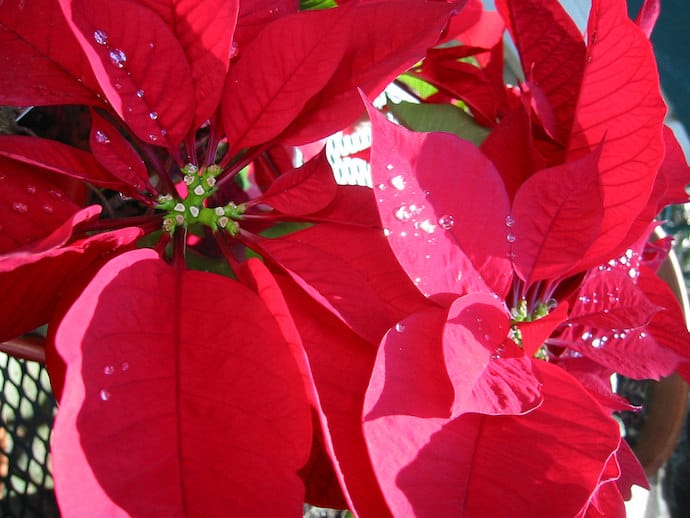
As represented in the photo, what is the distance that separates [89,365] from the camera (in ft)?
0.68

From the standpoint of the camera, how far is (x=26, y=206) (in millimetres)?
250

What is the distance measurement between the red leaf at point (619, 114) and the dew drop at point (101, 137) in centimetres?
24

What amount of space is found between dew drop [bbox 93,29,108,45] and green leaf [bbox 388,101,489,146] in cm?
25

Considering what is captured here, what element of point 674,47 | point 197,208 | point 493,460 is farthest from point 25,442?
point 674,47

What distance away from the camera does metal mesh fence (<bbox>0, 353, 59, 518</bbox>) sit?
1.47ft

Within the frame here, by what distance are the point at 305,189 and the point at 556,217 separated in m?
0.13

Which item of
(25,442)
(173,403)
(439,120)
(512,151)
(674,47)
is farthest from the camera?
(674,47)

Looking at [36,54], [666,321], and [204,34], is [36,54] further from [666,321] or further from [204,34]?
[666,321]

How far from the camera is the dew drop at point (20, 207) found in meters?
0.25

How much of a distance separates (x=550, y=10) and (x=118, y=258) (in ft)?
0.92

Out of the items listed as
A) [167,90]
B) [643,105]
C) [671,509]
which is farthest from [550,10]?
[671,509]

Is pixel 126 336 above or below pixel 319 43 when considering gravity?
below

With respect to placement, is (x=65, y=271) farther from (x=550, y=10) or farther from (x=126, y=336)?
(x=550, y=10)

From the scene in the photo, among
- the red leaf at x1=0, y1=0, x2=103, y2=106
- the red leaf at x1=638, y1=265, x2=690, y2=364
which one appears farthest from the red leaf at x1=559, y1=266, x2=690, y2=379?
the red leaf at x1=0, y1=0, x2=103, y2=106
